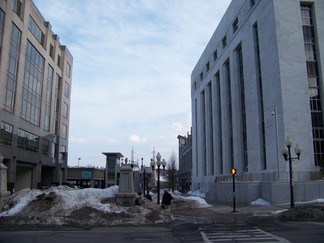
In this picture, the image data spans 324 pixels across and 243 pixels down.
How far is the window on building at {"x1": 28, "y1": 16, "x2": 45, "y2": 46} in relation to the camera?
55.3m

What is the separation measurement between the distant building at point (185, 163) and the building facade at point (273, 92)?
53.7m

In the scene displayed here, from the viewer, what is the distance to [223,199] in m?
43.8

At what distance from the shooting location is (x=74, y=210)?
21469 mm

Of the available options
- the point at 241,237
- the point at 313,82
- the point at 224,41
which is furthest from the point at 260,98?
the point at 241,237

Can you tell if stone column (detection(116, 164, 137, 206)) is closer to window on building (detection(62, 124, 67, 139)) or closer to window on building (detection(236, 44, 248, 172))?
window on building (detection(236, 44, 248, 172))

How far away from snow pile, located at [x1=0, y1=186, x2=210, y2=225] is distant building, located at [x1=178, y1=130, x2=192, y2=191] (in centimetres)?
9018

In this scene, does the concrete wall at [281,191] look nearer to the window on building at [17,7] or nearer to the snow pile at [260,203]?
the snow pile at [260,203]

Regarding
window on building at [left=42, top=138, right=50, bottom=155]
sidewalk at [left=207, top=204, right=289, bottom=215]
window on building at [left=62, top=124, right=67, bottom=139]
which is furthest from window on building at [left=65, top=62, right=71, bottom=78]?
sidewalk at [left=207, top=204, right=289, bottom=215]

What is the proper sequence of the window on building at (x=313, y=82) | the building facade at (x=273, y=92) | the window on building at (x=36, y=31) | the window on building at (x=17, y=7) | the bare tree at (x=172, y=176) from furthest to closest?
the bare tree at (x=172, y=176) < the window on building at (x=36, y=31) < the window on building at (x=17, y=7) < the window on building at (x=313, y=82) < the building facade at (x=273, y=92)

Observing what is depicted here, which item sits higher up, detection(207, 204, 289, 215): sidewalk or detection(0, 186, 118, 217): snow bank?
detection(0, 186, 118, 217): snow bank

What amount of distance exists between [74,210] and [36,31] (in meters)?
44.0

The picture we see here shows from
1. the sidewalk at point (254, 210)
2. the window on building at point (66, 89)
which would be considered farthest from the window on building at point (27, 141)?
the sidewalk at point (254, 210)

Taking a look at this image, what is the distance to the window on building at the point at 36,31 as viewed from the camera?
2179 inches

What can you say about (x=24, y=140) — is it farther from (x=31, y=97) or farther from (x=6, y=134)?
(x=31, y=97)
